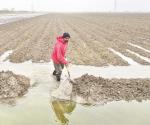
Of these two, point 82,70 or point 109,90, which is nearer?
point 109,90

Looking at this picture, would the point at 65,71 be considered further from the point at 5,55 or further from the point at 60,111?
the point at 5,55

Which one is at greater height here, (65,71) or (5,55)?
(65,71)

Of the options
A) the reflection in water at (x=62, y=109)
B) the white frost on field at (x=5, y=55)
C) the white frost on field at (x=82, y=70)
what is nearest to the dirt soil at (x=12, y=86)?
the reflection in water at (x=62, y=109)

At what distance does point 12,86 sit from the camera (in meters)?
10.5

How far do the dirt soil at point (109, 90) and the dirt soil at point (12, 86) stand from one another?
5.32 feet

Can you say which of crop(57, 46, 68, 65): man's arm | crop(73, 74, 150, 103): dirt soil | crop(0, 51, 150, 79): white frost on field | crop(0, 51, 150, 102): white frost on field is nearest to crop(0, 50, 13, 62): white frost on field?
crop(0, 51, 150, 102): white frost on field

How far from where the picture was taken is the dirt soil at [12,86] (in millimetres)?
10164

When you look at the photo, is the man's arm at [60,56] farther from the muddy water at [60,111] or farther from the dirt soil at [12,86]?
the dirt soil at [12,86]

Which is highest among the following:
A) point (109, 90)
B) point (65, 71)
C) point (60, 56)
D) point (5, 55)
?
point (60, 56)

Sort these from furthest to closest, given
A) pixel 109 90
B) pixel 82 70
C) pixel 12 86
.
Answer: pixel 82 70
pixel 12 86
pixel 109 90

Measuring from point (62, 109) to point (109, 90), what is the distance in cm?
189

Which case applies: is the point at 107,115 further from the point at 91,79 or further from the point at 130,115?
the point at 91,79

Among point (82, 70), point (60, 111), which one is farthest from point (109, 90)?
point (82, 70)

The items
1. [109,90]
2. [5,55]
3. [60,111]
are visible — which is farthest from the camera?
[5,55]
